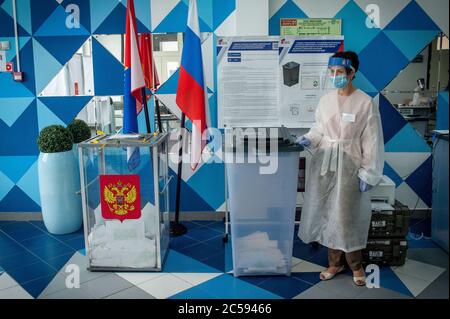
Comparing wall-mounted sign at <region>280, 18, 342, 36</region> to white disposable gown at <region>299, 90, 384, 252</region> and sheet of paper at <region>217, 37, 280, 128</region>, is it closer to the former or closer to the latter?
sheet of paper at <region>217, 37, 280, 128</region>

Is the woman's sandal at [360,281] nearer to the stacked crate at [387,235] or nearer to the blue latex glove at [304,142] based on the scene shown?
the stacked crate at [387,235]

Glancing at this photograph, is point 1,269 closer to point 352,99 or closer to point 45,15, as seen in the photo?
point 45,15

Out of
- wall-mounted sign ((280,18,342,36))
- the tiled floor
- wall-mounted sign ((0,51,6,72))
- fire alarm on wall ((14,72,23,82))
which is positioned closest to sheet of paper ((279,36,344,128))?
wall-mounted sign ((280,18,342,36))

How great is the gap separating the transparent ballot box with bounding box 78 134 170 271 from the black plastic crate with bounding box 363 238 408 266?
1529 mm

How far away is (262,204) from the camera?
119 inches

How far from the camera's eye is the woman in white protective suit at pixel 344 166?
279cm

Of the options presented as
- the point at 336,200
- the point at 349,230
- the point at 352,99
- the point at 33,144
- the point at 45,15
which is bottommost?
the point at 349,230

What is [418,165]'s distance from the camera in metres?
4.22

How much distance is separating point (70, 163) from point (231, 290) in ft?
6.38

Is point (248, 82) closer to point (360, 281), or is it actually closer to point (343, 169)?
point (343, 169)

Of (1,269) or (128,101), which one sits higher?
(128,101)

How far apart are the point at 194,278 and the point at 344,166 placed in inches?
50.8

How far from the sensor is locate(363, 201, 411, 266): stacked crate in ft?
10.5

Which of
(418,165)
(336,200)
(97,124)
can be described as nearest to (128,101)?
(97,124)
